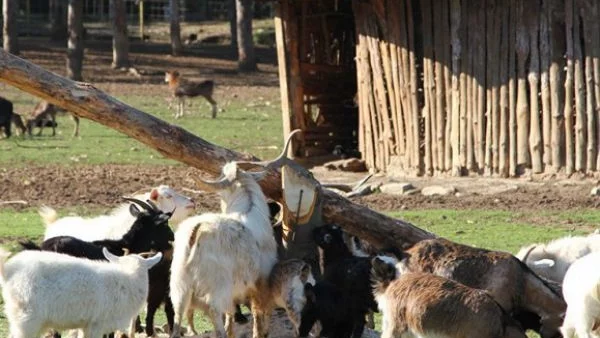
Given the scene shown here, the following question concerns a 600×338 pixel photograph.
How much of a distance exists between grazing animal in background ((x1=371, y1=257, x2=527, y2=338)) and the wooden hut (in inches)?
469

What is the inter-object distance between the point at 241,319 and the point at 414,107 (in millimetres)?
12018

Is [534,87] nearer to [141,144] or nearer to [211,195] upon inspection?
[211,195]

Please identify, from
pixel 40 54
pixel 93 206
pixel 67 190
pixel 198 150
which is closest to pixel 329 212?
pixel 198 150

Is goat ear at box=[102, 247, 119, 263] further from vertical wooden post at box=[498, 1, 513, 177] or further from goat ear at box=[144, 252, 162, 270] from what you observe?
vertical wooden post at box=[498, 1, 513, 177]

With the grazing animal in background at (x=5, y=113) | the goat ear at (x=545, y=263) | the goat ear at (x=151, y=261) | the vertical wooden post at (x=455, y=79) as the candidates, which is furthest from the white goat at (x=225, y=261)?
the grazing animal in background at (x=5, y=113)

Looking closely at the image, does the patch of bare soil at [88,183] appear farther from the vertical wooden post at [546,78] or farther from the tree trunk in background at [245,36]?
the tree trunk in background at [245,36]

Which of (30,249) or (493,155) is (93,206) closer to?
(493,155)

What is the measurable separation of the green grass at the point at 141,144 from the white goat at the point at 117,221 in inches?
503

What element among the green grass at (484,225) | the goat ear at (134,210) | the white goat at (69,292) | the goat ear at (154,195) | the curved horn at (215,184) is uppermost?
the curved horn at (215,184)

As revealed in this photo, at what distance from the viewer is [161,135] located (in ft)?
41.8

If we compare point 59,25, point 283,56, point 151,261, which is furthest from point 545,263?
point 59,25

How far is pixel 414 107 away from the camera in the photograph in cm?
2386

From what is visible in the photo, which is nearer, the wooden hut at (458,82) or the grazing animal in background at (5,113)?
the wooden hut at (458,82)

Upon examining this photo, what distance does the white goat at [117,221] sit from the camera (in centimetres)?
1234
